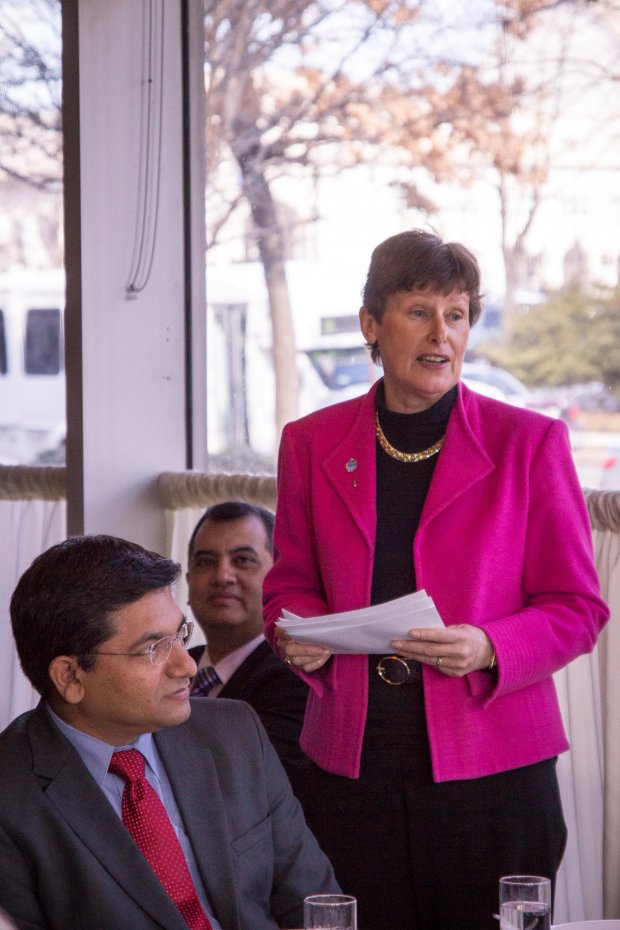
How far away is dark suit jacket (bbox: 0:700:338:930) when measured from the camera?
70.3 inches

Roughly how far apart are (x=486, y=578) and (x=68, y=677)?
28.6 inches

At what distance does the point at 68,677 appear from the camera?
1941mm

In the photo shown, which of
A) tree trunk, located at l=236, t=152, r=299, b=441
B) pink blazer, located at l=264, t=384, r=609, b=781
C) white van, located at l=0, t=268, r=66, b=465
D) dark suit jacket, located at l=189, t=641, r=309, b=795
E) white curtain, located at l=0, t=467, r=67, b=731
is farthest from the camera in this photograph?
white van, located at l=0, t=268, r=66, b=465

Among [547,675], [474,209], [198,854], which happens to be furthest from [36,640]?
[474,209]

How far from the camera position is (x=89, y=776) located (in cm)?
187

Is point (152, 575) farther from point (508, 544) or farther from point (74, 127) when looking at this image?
point (74, 127)

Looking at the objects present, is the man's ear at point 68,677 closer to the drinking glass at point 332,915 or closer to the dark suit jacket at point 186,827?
the dark suit jacket at point 186,827

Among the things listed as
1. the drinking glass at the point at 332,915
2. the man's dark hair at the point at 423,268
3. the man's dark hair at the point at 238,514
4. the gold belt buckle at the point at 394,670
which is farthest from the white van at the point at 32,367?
the drinking glass at the point at 332,915

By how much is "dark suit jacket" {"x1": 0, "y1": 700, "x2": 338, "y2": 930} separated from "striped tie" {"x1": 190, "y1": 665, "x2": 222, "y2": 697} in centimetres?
85

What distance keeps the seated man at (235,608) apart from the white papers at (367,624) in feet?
2.04

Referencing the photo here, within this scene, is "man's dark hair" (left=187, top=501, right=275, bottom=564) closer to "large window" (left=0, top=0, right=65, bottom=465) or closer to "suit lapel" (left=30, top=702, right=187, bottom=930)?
"suit lapel" (left=30, top=702, right=187, bottom=930)

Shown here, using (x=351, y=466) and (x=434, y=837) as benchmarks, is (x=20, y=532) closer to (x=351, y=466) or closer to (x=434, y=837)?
(x=351, y=466)

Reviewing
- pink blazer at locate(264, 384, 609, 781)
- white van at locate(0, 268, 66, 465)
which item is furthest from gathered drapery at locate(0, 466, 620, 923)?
white van at locate(0, 268, 66, 465)

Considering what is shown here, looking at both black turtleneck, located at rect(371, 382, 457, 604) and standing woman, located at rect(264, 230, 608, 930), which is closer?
standing woman, located at rect(264, 230, 608, 930)
